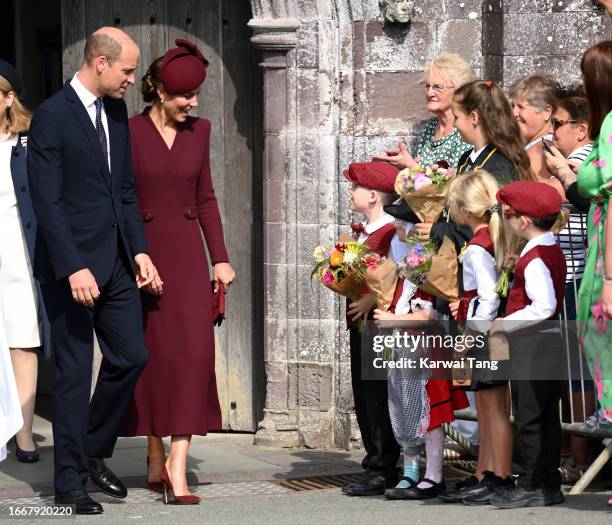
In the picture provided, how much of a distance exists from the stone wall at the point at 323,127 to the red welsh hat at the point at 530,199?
197 centimetres

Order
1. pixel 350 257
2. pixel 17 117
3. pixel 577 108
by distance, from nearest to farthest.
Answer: pixel 350 257 → pixel 577 108 → pixel 17 117

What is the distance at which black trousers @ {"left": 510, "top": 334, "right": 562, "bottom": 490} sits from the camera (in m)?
6.48

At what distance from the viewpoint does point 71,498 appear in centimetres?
666

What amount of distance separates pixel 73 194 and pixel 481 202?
70.3 inches

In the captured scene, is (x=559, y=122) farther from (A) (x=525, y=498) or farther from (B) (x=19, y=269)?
(B) (x=19, y=269)

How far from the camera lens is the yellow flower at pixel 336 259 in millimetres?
6910

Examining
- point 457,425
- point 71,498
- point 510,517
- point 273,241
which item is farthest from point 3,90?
point 510,517

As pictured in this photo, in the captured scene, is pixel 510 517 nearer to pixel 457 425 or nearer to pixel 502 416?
pixel 502 416

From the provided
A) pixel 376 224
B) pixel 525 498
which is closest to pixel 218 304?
pixel 376 224

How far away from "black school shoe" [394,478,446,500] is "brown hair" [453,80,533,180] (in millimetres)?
A: 1432

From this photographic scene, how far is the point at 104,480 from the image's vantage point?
703 centimetres

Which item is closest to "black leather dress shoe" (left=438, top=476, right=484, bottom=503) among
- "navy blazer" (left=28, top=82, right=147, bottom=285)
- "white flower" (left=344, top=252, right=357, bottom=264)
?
"white flower" (left=344, top=252, right=357, bottom=264)

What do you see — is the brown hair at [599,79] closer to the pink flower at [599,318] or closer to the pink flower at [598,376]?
the pink flower at [599,318]

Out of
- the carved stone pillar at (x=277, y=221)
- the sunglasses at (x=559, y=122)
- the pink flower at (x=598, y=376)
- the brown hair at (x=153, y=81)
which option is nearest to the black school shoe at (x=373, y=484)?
the pink flower at (x=598, y=376)
